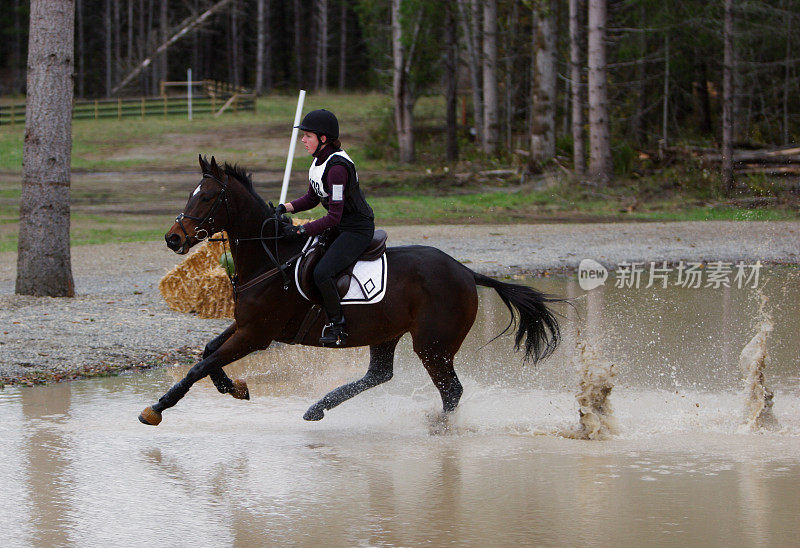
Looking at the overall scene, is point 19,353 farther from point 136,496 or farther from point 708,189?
point 708,189

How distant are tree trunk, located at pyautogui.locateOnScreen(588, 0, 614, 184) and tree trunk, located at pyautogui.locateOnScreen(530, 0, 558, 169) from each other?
8.69 feet

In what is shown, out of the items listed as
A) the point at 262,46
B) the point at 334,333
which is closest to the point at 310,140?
the point at 334,333

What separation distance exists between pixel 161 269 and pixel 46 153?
3767 mm

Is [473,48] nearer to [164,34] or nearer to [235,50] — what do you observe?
[164,34]

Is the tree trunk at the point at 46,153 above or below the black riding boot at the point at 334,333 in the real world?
above

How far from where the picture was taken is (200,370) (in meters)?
7.85

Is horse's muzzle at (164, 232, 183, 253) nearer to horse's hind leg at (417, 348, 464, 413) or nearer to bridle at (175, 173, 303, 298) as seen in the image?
bridle at (175, 173, 303, 298)

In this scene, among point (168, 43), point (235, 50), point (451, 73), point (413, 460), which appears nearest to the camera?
point (413, 460)

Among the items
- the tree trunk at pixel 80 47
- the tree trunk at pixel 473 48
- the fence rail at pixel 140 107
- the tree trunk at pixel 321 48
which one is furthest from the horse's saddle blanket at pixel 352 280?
the tree trunk at pixel 80 47

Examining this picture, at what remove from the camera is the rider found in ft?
25.8

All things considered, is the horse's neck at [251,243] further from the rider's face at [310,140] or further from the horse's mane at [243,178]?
the rider's face at [310,140]

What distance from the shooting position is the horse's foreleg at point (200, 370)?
7.83 meters

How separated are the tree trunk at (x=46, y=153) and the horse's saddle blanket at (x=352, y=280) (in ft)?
24.2

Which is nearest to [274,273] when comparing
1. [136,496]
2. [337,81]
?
[136,496]
